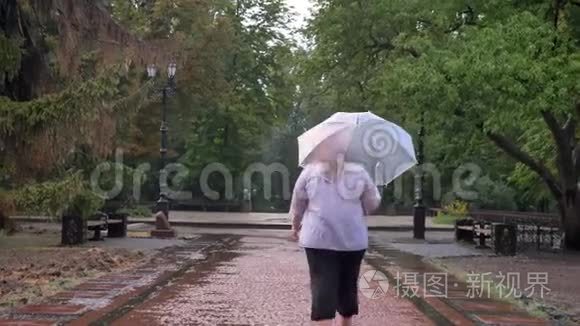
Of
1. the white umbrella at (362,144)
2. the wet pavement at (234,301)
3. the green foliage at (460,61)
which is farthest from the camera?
the green foliage at (460,61)

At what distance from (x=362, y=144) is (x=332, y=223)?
1229 millimetres

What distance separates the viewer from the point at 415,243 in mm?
24281

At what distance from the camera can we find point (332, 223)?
6.00 metres

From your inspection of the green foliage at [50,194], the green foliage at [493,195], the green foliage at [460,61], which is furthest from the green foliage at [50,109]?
the green foliage at [493,195]

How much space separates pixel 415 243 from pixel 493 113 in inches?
285

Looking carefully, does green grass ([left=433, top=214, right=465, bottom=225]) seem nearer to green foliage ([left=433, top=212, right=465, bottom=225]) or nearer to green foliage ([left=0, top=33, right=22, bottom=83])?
green foliage ([left=433, top=212, right=465, bottom=225])

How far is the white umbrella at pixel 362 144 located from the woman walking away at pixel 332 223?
0.09m

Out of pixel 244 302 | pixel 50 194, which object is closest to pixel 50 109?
pixel 244 302

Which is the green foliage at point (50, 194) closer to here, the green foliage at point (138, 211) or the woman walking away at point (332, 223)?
the woman walking away at point (332, 223)

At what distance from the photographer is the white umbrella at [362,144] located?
6.20 meters

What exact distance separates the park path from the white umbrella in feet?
5.92

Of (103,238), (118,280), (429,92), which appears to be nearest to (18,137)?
(118,280)

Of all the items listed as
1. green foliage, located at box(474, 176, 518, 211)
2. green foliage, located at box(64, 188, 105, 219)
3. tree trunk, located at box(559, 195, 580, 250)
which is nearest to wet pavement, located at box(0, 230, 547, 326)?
green foliage, located at box(64, 188, 105, 219)

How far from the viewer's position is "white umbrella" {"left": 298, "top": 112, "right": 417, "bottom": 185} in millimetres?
6199
